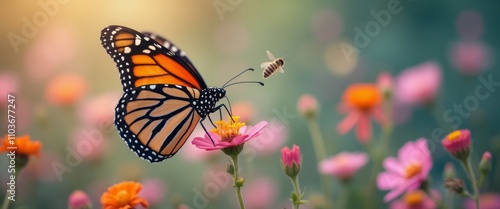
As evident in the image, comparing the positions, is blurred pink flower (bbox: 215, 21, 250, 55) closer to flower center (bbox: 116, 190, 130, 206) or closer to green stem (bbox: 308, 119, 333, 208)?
green stem (bbox: 308, 119, 333, 208)

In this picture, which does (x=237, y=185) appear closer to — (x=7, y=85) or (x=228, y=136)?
(x=228, y=136)

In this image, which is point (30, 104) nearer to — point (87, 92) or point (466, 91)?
point (87, 92)

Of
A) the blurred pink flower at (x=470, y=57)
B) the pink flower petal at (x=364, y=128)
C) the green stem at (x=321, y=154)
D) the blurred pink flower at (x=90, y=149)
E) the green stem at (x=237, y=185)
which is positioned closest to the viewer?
the green stem at (x=237, y=185)

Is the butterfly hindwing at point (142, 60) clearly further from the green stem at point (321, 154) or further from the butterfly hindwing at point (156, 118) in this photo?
the green stem at point (321, 154)

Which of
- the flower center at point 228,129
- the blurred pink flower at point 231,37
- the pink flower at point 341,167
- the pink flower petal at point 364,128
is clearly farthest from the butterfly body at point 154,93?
the blurred pink flower at point 231,37

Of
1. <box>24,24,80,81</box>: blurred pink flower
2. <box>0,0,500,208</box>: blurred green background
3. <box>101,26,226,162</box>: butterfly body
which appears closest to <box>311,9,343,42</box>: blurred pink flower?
<box>0,0,500,208</box>: blurred green background

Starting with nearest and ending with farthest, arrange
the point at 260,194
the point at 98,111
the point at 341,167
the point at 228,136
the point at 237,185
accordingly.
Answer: the point at 237,185 < the point at 228,136 < the point at 341,167 < the point at 260,194 < the point at 98,111

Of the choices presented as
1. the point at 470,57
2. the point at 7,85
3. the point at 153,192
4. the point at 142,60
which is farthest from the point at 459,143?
the point at 7,85
